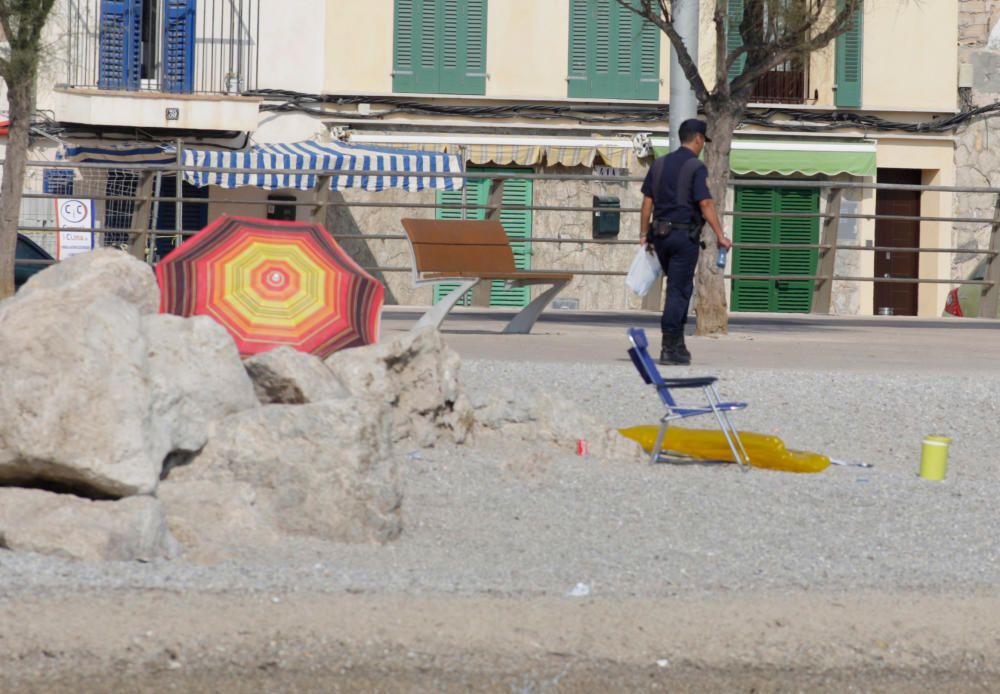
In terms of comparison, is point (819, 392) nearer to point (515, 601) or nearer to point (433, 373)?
point (433, 373)

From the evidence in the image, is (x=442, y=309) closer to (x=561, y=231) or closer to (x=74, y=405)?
(x=74, y=405)

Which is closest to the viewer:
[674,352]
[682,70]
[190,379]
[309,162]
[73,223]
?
[190,379]

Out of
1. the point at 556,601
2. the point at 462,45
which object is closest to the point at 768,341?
the point at 556,601

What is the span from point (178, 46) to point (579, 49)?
6482 mm

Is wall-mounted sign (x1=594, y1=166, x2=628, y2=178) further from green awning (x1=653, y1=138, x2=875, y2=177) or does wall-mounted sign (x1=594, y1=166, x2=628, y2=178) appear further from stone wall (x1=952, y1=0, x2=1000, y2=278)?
stone wall (x1=952, y1=0, x2=1000, y2=278)

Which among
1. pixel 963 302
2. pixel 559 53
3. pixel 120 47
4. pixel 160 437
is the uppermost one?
pixel 559 53

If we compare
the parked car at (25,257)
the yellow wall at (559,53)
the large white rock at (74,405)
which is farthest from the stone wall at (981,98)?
the large white rock at (74,405)

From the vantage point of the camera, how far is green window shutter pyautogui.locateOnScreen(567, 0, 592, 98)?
25.6 metres

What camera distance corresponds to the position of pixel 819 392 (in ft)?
33.1

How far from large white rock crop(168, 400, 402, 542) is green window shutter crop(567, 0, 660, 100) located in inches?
781

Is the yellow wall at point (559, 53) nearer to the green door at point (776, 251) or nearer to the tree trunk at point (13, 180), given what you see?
the green door at point (776, 251)

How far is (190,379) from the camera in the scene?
6.50 metres

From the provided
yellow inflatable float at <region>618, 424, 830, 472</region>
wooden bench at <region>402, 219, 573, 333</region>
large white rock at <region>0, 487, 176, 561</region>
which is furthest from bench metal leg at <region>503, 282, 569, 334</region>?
large white rock at <region>0, 487, 176, 561</region>

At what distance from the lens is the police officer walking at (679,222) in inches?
427
